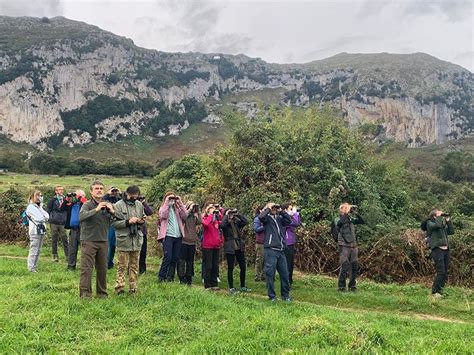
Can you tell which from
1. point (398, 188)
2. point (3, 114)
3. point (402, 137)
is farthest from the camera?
point (402, 137)

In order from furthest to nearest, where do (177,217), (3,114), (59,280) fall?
(3,114), (177,217), (59,280)

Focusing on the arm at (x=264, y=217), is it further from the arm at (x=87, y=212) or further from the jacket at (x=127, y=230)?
the arm at (x=87, y=212)

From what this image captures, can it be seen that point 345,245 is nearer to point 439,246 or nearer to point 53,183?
point 439,246

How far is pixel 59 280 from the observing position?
9547 millimetres

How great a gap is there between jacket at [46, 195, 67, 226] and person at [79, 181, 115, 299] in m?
5.46

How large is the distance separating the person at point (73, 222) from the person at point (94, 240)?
376 cm

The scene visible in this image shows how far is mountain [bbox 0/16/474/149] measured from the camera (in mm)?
140500

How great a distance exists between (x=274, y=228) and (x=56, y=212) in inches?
282

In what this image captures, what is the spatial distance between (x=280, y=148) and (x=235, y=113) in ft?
10.2

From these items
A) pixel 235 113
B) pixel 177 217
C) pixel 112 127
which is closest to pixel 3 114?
pixel 112 127

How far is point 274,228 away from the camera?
9086mm

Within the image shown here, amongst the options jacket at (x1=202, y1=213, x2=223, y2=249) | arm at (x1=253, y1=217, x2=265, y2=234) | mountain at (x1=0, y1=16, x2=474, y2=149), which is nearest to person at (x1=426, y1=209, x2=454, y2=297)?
arm at (x1=253, y1=217, x2=265, y2=234)

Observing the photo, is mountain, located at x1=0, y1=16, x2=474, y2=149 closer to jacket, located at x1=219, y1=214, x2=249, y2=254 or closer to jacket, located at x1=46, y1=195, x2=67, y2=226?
jacket, located at x1=46, y1=195, x2=67, y2=226

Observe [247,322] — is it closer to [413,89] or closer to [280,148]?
[280,148]
